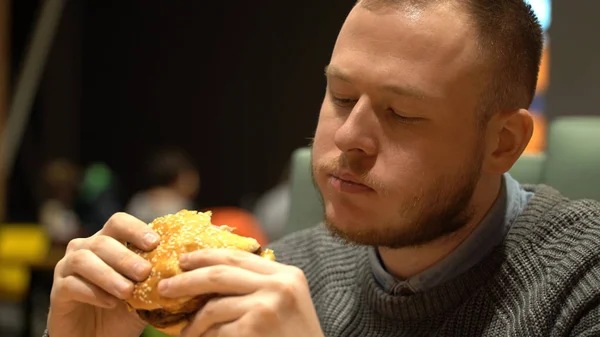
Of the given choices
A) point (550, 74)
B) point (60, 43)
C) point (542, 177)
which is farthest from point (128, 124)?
point (542, 177)

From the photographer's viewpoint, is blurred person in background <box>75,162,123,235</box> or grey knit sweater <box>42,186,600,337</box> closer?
grey knit sweater <box>42,186,600,337</box>

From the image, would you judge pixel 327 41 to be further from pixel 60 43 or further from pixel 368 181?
pixel 368 181

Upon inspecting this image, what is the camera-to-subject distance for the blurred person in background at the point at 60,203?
5840 mm

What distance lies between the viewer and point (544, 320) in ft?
3.96

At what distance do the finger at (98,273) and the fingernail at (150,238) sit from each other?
0.06m

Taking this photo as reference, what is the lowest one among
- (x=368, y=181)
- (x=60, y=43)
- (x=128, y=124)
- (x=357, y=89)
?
(x=128, y=124)

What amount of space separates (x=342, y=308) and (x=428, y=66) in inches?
20.6

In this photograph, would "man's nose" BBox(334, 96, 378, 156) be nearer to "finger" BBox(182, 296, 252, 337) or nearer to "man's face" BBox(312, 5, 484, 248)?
"man's face" BBox(312, 5, 484, 248)

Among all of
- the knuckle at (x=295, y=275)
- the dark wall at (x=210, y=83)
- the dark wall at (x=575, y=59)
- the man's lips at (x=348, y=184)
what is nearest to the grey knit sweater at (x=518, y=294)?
the man's lips at (x=348, y=184)

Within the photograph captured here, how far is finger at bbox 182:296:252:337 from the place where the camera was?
1.02m

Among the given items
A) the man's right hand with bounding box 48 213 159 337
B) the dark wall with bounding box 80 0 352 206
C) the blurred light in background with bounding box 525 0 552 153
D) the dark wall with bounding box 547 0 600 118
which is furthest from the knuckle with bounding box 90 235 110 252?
the dark wall with bounding box 80 0 352 206

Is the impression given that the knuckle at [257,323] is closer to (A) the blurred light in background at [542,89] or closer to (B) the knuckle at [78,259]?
(B) the knuckle at [78,259]

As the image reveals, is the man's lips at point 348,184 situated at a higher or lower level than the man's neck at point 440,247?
higher

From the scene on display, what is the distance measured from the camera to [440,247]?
53.1 inches
